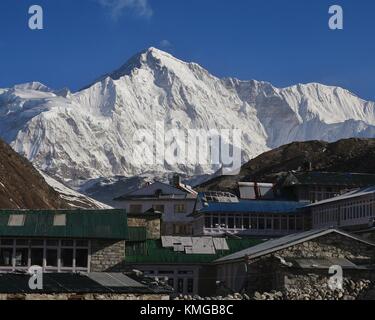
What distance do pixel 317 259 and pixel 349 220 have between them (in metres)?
18.4

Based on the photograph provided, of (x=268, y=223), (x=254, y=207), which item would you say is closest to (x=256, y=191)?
(x=254, y=207)

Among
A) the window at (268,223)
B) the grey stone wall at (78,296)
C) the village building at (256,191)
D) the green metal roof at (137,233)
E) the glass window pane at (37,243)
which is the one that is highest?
the village building at (256,191)

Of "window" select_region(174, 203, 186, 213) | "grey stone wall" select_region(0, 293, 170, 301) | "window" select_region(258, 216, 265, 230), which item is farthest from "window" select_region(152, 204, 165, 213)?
"grey stone wall" select_region(0, 293, 170, 301)

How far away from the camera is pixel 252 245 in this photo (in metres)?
66.1

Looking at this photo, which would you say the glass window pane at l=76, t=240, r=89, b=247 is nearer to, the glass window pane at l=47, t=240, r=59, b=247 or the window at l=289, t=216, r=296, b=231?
the glass window pane at l=47, t=240, r=59, b=247

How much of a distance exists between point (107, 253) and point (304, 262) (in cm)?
1381

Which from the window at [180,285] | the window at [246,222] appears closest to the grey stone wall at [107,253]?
the window at [180,285]

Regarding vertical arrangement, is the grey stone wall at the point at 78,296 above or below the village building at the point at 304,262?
below

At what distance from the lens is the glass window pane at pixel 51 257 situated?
5938cm

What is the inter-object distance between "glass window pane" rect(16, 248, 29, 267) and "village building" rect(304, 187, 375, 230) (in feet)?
76.3

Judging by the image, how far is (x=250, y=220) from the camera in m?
84.4

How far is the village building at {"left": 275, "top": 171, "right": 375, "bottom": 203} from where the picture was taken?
92.8 meters

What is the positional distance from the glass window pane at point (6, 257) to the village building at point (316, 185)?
39.1 m

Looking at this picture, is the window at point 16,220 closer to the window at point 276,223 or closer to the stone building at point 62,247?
the stone building at point 62,247
